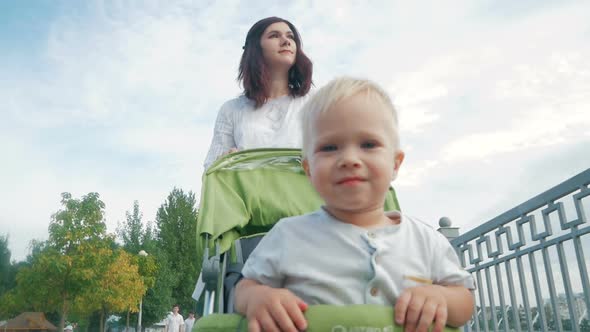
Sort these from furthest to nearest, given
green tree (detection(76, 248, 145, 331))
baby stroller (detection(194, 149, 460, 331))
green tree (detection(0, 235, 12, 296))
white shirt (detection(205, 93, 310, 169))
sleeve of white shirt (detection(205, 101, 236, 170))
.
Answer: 1. green tree (detection(0, 235, 12, 296))
2. green tree (detection(76, 248, 145, 331))
3. sleeve of white shirt (detection(205, 101, 236, 170))
4. white shirt (detection(205, 93, 310, 169))
5. baby stroller (detection(194, 149, 460, 331))

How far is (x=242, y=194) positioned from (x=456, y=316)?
1.41 meters

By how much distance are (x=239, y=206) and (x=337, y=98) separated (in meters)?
1.16

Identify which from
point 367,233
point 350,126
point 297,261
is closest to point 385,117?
point 350,126

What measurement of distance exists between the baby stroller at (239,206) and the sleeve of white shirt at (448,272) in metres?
0.84

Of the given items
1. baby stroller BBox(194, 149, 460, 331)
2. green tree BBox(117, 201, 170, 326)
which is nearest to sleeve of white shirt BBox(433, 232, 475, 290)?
baby stroller BBox(194, 149, 460, 331)

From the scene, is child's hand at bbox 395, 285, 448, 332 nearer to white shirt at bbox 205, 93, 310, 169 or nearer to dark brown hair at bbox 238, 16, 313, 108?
white shirt at bbox 205, 93, 310, 169

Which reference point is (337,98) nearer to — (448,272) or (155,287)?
(448,272)

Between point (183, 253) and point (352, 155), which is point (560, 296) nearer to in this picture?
point (352, 155)

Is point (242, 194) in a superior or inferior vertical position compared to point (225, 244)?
superior

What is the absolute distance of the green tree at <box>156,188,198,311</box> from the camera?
3259 cm

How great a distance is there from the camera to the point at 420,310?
1.15m

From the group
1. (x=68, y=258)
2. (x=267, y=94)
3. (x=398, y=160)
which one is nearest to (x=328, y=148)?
(x=398, y=160)

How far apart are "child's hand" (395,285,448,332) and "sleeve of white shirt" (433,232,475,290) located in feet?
0.54

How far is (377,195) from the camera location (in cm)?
135
